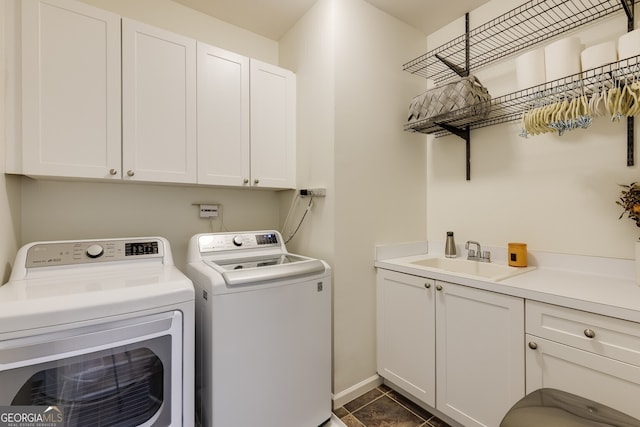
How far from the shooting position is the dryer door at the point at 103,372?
3.00ft

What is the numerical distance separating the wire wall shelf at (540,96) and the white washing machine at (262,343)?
127 centimetres

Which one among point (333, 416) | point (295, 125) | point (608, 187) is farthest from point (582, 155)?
point (333, 416)

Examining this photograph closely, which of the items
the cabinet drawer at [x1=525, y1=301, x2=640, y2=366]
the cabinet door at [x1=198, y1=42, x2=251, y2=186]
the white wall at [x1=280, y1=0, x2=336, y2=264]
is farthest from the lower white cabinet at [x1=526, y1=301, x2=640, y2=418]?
the cabinet door at [x1=198, y1=42, x2=251, y2=186]

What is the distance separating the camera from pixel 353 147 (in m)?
1.89

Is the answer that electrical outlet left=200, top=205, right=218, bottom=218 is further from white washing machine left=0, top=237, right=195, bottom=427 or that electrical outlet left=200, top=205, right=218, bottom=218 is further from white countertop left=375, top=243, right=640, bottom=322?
white countertop left=375, top=243, right=640, bottom=322

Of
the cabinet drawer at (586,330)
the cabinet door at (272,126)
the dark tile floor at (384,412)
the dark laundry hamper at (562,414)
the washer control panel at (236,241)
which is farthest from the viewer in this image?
the cabinet door at (272,126)

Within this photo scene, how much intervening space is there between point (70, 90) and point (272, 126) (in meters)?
1.08

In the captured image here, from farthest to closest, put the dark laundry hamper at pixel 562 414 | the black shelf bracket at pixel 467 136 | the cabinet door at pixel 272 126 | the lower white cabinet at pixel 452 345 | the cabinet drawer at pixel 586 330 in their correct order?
the black shelf bracket at pixel 467 136 < the cabinet door at pixel 272 126 < the lower white cabinet at pixel 452 345 < the cabinet drawer at pixel 586 330 < the dark laundry hamper at pixel 562 414

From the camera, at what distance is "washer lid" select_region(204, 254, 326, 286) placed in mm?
1338

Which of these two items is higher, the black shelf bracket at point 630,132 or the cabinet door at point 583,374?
the black shelf bracket at point 630,132

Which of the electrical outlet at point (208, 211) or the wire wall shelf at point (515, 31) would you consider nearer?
the wire wall shelf at point (515, 31)

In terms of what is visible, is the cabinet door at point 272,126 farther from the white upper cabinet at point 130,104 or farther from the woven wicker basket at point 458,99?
the woven wicker basket at point 458,99

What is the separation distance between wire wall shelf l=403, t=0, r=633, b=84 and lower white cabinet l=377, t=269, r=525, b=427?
1473mm

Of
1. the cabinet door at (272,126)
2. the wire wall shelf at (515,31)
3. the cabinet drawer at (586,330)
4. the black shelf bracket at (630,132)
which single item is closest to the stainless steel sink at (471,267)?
the cabinet drawer at (586,330)
